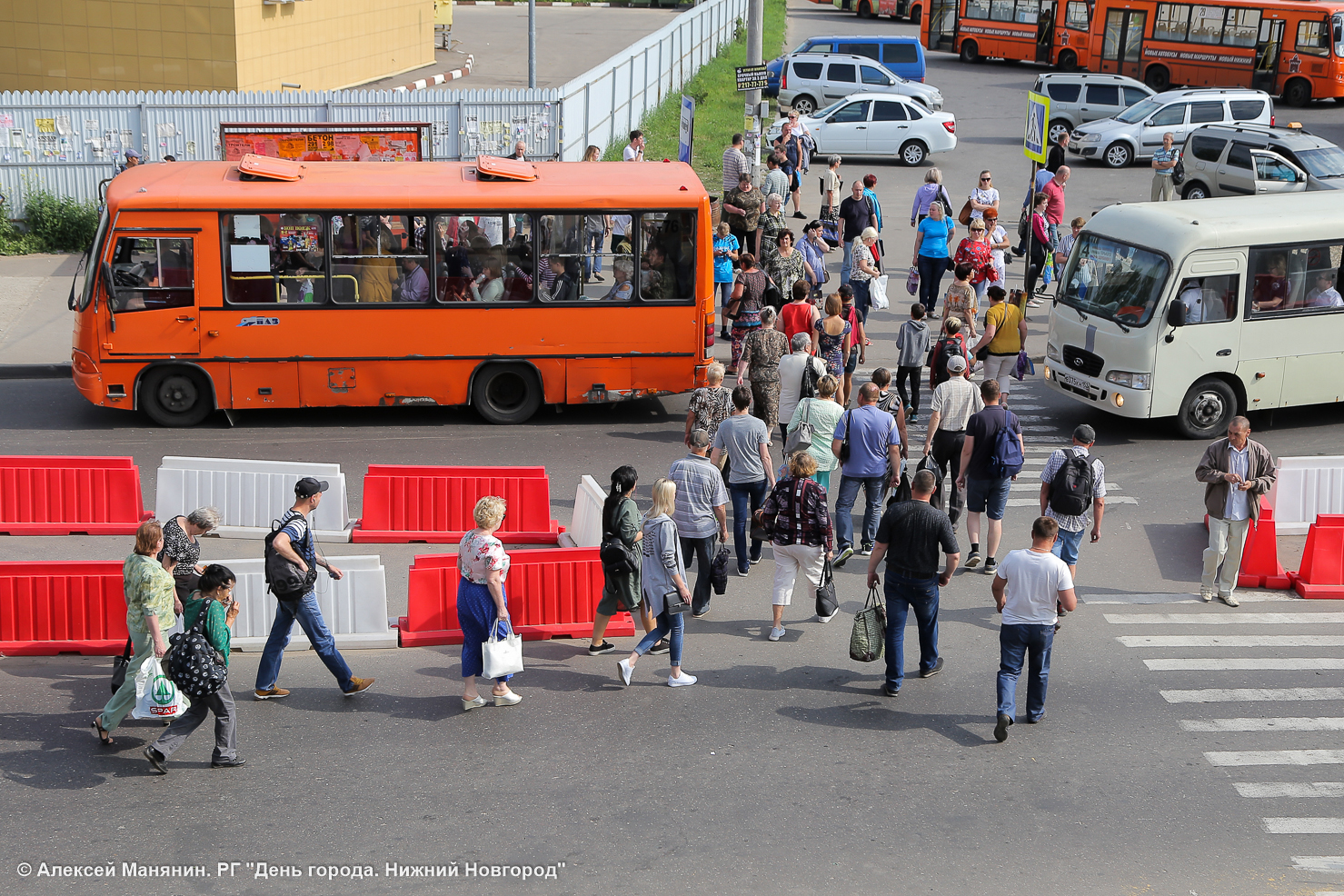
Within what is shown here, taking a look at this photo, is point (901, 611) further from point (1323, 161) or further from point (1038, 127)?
point (1323, 161)

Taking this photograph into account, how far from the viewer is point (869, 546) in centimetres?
1123

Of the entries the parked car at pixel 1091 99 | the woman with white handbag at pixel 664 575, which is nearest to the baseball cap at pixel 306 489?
the woman with white handbag at pixel 664 575

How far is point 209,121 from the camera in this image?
72.9 feet

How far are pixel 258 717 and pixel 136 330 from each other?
23.3 feet

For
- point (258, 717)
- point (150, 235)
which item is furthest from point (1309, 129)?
point (258, 717)

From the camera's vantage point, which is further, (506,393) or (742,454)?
(506,393)

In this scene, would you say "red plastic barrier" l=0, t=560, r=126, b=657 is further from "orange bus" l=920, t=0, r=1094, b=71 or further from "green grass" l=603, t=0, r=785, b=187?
"orange bus" l=920, t=0, r=1094, b=71

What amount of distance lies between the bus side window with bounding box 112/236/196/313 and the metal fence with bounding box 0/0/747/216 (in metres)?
7.04

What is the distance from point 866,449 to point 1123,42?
3612 cm

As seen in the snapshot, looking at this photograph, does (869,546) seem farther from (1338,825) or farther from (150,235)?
(150,235)

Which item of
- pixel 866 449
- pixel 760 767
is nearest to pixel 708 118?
pixel 866 449

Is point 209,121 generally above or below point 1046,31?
below

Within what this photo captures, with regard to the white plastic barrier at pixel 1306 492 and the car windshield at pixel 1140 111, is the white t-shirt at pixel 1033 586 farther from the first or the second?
Result: the car windshield at pixel 1140 111

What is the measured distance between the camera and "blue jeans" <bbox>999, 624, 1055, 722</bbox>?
8.16m
